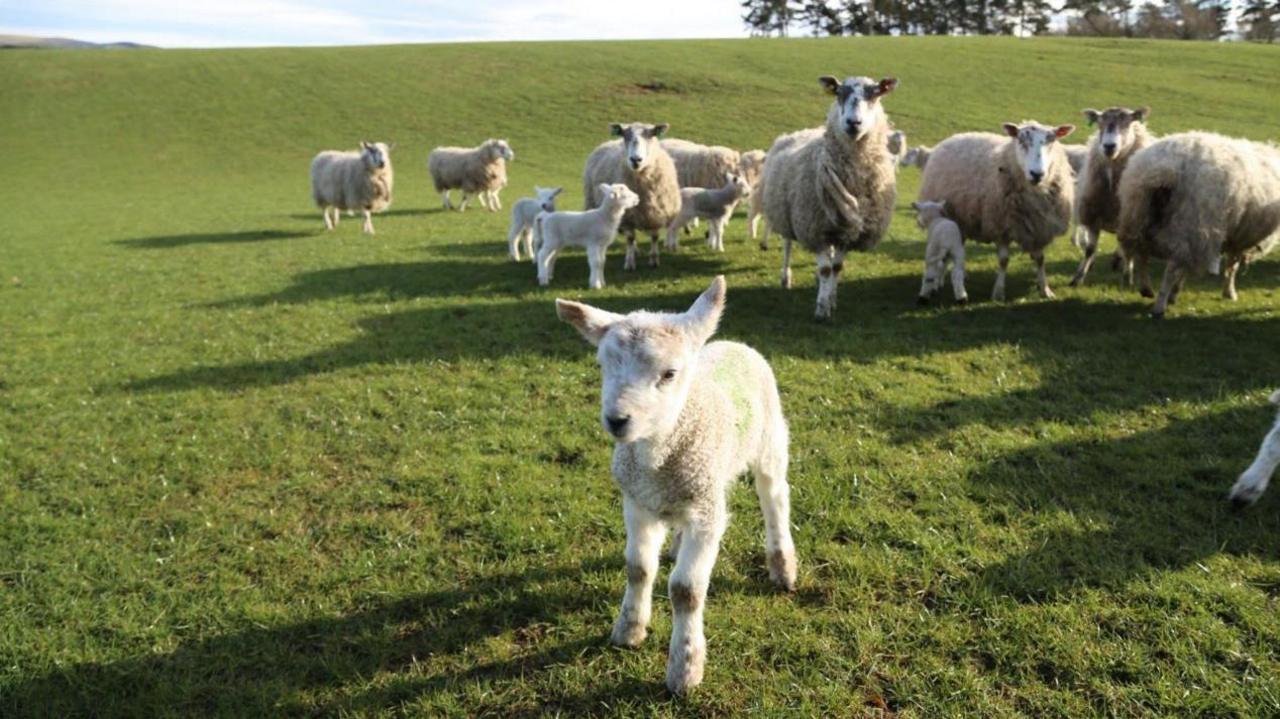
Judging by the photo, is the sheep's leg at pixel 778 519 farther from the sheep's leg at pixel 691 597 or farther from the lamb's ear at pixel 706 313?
the lamb's ear at pixel 706 313

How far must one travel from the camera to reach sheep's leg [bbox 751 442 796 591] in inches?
181

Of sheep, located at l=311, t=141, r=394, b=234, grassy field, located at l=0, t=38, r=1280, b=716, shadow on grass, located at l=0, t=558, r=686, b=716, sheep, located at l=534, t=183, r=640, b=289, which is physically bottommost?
shadow on grass, located at l=0, t=558, r=686, b=716

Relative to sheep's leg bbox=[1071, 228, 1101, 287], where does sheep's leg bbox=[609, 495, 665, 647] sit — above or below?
below

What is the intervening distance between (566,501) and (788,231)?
695cm

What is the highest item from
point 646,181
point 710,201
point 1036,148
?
point 1036,148

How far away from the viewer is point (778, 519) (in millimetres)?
4617

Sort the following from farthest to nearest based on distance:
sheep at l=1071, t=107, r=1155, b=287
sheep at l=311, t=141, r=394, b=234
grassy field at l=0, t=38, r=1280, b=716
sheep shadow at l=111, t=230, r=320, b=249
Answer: sheep at l=311, t=141, r=394, b=234 → sheep shadow at l=111, t=230, r=320, b=249 → sheep at l=1071, t=107, r=1155, b=287 → grassy field at l=0, t=38, r=1280, b=716

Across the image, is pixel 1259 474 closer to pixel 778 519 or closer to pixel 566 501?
pixel 778 519

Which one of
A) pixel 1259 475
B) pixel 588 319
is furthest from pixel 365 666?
pixel 1259 475

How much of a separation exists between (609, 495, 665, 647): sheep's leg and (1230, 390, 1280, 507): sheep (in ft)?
14.5

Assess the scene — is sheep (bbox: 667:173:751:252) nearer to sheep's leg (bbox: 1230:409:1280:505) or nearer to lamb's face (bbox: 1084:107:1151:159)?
lamb's face (bbox: 1084:107:1151:159)

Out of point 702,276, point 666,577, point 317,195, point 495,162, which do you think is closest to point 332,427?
point 666,577

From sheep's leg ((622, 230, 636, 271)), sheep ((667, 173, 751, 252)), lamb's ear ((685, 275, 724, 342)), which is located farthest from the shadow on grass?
sheep ((667, 173, 751, 252))

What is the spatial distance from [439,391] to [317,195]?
52.7 ft
